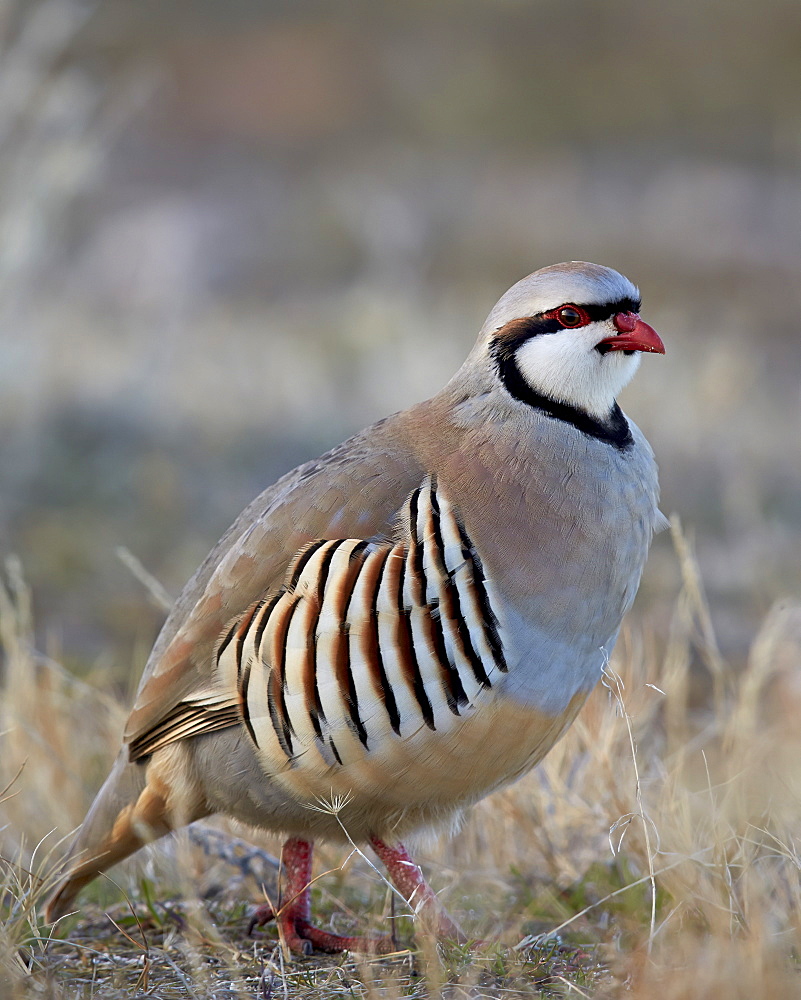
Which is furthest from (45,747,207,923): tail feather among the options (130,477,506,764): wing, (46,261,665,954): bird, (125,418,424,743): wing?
(130,477,506,764): wing

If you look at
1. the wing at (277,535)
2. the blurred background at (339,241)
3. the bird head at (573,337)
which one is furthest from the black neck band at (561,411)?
the blurred background at (339,241)

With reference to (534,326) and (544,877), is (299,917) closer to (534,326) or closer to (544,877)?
(544,877)

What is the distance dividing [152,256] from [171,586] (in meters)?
10.8

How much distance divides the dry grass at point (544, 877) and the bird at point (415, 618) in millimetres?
205

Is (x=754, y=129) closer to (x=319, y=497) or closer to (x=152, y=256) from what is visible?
(x=152, y=256)

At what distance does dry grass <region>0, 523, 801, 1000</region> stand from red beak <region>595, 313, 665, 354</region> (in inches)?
24.0

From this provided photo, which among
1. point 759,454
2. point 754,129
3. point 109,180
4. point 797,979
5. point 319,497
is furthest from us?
point 754,129

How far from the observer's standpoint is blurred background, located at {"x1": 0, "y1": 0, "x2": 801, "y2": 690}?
22.2ft

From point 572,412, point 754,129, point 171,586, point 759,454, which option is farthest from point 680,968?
point 754,129

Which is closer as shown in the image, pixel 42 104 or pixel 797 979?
pixel 797 979

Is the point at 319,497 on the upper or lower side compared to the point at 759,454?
upper

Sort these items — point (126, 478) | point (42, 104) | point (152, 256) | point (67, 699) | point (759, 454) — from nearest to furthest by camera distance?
point (67, 699), point (42, 104), point (126, 478), point (759, 454), point (152, 256)

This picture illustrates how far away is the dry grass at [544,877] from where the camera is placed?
2.74 meters

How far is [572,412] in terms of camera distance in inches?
133
